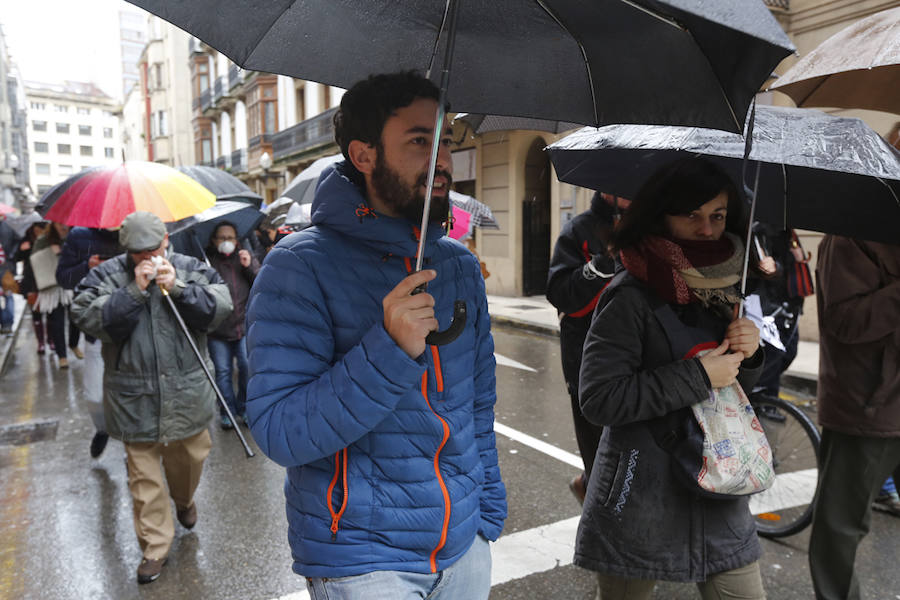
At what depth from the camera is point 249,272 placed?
636cm

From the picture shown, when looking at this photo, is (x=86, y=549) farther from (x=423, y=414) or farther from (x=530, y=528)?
(x=423, y=414)

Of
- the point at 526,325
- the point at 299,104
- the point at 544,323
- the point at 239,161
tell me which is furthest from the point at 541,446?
the point at 239,161

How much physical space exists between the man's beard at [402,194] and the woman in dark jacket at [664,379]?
0.84m

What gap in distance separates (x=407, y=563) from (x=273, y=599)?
6.69ft

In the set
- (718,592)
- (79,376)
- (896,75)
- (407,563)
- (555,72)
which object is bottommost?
(79,376)

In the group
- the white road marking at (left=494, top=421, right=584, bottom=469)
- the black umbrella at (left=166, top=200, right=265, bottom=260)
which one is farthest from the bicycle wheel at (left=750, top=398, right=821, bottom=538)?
the black umbrella at (left=166, top=200, right=265, bottom=260)

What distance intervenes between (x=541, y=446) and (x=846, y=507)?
2856mm

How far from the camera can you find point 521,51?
1.91 metres

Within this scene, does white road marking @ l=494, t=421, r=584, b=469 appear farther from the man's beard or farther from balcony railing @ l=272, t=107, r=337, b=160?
balcony railing @ l=272, t=107, r=337, b=160

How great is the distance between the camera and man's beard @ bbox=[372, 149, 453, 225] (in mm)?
1605

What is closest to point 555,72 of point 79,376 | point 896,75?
point 896,75

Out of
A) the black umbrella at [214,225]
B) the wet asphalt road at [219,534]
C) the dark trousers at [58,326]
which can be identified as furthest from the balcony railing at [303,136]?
the wet asphalt road at [219,534]

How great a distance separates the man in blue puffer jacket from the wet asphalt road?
6.20ft

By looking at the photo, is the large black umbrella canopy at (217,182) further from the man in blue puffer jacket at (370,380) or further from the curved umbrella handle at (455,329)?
the curved umbrella handle at (455,329)
